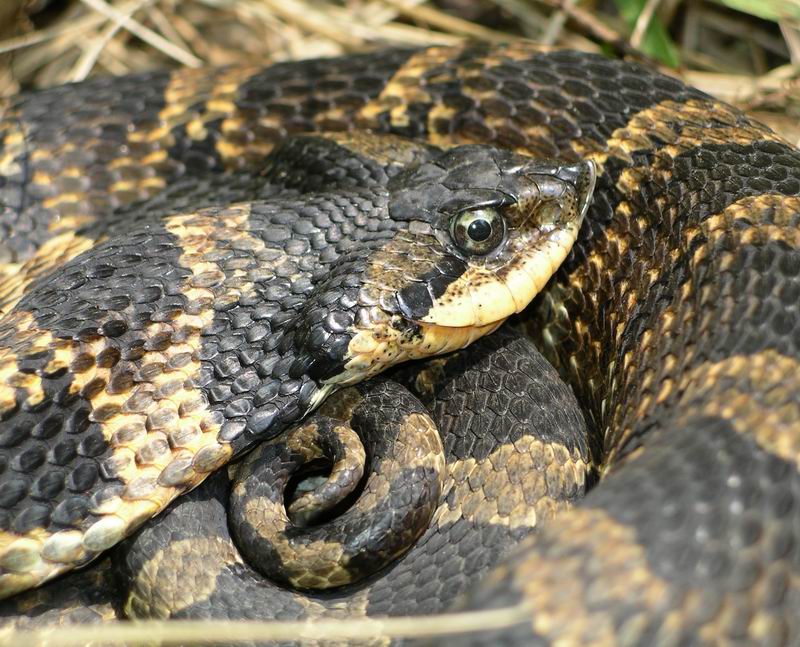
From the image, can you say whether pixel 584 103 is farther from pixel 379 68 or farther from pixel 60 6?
pixel 60 6

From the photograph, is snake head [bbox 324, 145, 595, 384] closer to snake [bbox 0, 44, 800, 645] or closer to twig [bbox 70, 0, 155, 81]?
snake [bbox 0, 44, 800, 645]

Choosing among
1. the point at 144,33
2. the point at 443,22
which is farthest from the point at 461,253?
the point at 144,33

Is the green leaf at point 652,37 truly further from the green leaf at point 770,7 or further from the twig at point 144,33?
the twig at point 144,33

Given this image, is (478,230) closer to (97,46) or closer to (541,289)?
(541,289)

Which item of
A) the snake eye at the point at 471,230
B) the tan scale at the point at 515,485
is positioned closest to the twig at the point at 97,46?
the snake eye at the point at 471,230

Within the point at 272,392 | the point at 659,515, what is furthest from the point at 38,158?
the point at 659,515

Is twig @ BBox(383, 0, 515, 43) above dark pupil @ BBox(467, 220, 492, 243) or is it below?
below

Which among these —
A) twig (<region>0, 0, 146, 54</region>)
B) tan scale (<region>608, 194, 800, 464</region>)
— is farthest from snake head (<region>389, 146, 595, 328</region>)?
twig (<region>0, 0, 146, 54</region>)
